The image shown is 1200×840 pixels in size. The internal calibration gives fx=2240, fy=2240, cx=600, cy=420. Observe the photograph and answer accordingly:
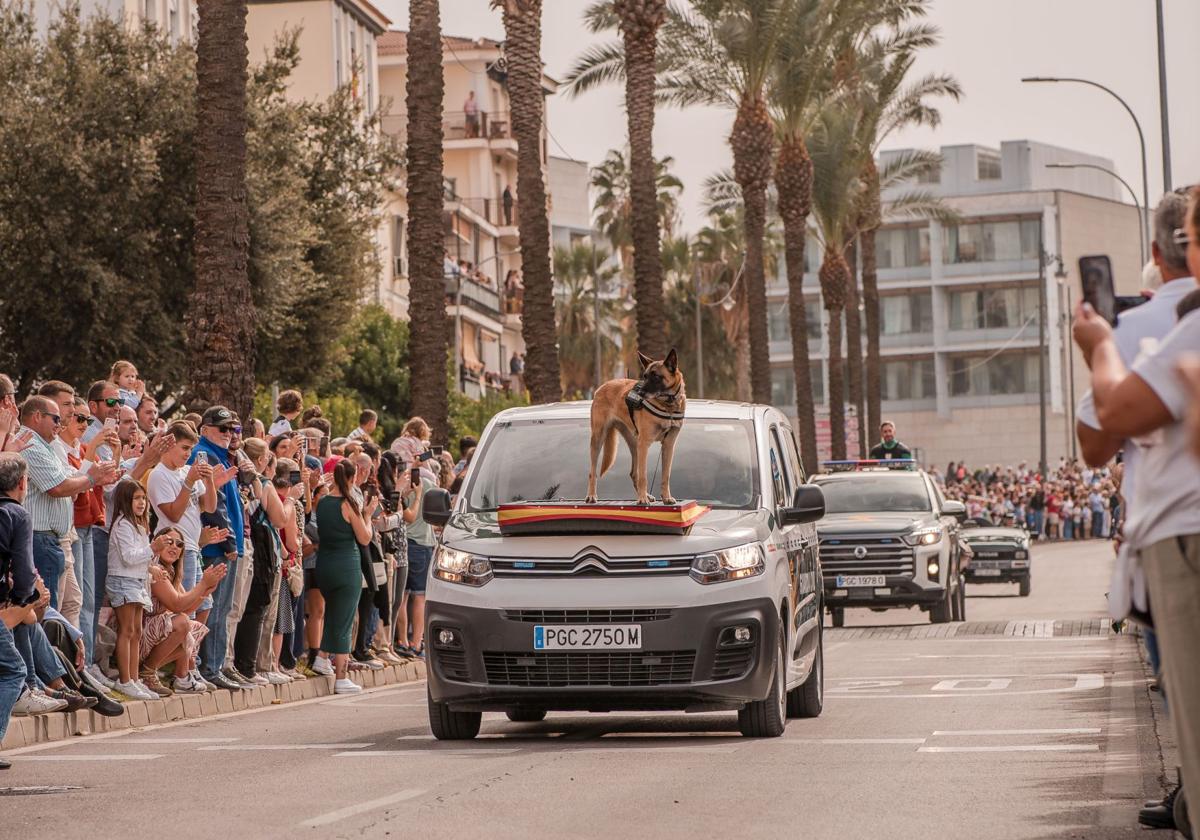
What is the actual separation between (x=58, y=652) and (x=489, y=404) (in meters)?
59.3

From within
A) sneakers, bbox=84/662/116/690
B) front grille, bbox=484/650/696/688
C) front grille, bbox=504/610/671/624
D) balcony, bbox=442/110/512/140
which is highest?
balcony, bbox=442/110/512/140

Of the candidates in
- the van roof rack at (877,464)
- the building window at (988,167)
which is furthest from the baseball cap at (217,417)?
the building window at (988,167)

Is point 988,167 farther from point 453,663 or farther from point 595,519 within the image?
point 453,663

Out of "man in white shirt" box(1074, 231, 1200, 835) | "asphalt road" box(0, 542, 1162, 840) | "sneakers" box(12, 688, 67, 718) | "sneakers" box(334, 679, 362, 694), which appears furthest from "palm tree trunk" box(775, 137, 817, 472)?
"man in white shirt" box(1074, 231, 1200, 835)

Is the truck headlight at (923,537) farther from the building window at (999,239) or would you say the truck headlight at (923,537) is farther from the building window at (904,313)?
the building window at (904,313)

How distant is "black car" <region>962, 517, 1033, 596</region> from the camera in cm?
4047

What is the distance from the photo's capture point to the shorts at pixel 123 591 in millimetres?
15898

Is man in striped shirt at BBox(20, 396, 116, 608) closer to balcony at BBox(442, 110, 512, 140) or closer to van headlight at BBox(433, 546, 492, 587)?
van headlight at BBox(433, 546, 492, 587)

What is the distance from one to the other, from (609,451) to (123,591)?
3990mm

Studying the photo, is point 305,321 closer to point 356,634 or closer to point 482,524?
point 356,634

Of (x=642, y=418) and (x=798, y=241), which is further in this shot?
(x=798, y=241)

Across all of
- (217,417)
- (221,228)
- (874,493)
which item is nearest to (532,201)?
(874,493)

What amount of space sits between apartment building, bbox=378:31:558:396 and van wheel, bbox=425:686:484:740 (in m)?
68.1

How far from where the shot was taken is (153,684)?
1648cm
